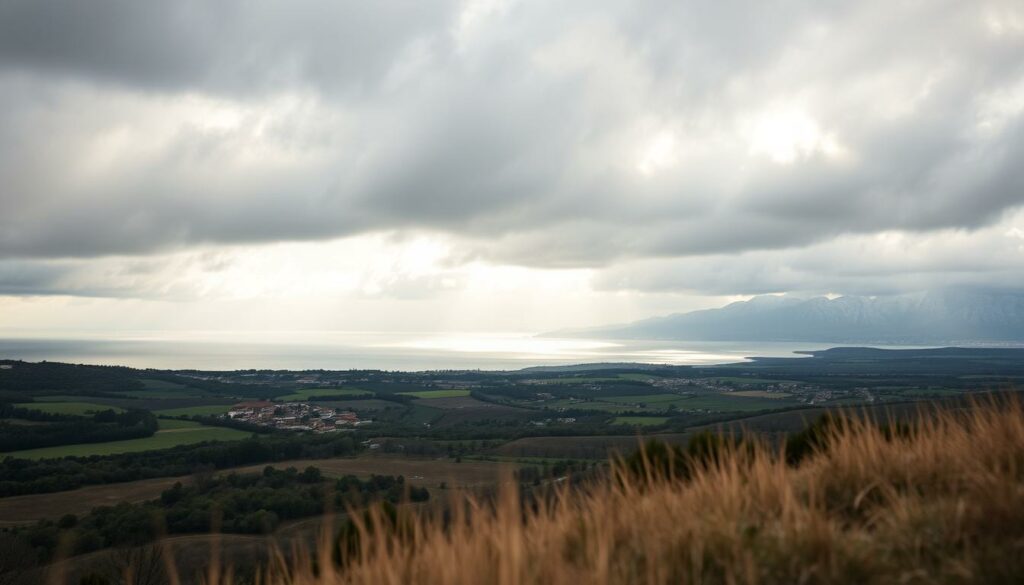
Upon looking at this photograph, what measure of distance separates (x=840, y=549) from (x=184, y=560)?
36823 mm

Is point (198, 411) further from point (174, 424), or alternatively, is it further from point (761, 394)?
point (761, 394)

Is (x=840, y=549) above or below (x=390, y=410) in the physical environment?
above

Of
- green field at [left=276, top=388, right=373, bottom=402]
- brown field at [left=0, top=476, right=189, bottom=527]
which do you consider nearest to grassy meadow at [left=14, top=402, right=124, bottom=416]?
green field at [left=276, top=388, right=373, bottom=402]

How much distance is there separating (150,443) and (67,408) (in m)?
30.0

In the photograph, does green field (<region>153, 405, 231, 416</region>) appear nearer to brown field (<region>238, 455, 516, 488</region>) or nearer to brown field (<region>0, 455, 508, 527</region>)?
brown field (<region>238, 455, 516, 488</region>)

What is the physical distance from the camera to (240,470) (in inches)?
2498

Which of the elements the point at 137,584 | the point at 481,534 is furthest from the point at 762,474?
the point at 137,584

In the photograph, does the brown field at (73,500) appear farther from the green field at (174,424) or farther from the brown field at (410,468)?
the green field at (174,424)

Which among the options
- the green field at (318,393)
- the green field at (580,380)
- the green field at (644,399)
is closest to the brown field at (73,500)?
the green field at (318,393)

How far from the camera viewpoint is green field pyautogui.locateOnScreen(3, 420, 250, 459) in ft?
237

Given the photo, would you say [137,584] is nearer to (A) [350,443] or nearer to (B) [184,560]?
(B) [184,560]

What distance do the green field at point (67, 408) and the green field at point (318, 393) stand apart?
35477 millimetres

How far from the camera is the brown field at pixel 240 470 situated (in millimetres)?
47156

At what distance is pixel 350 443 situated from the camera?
77.9m
